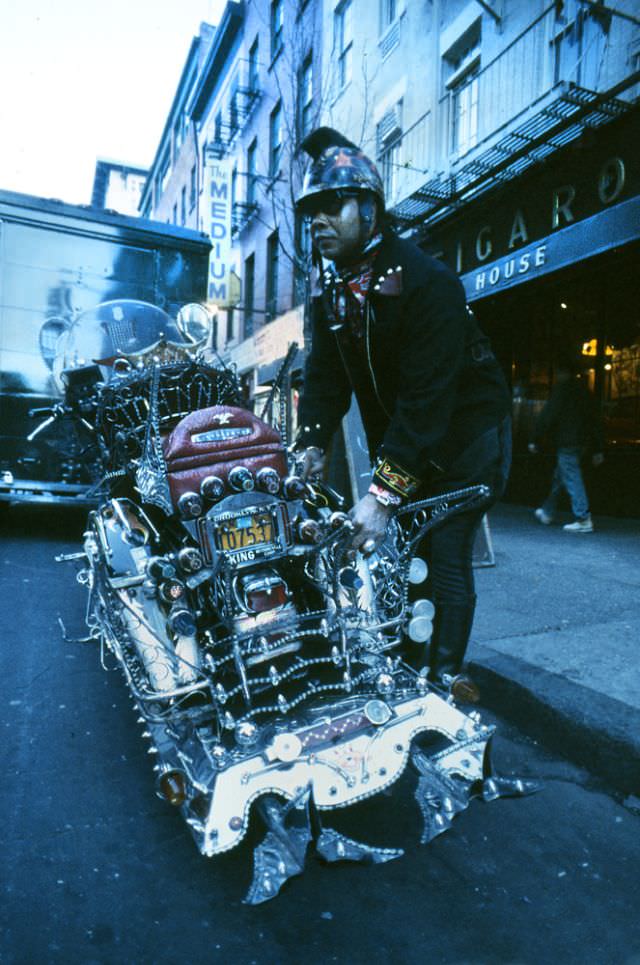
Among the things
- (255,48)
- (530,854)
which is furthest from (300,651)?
(255,48)

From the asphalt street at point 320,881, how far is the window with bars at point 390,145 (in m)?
12.9

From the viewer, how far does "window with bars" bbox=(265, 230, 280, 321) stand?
2084cm

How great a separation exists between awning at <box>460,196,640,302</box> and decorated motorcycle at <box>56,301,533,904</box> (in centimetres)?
622

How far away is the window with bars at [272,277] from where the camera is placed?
20844 millimetres

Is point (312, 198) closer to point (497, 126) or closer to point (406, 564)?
point (406, 564)

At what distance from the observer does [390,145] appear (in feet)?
45.0

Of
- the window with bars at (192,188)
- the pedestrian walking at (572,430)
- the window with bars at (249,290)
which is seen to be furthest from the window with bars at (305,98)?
the window with bars at (192,188)

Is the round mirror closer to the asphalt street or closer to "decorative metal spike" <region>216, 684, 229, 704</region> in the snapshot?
the asphalt street

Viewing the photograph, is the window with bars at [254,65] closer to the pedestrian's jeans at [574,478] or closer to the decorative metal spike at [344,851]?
the pedestrian's jeans at [574,478]

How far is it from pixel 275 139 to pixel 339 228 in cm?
2069

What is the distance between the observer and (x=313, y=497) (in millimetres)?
2605

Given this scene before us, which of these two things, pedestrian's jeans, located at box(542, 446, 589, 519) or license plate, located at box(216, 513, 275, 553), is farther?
pedestrian's jeans, located at box(542, 446, 589, 519)

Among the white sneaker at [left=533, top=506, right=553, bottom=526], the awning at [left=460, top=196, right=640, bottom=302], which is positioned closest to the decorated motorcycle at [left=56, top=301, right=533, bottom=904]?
the awning at [left=460, top=196, right=640, bottom=302]

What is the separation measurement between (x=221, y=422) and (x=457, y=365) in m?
0.83
